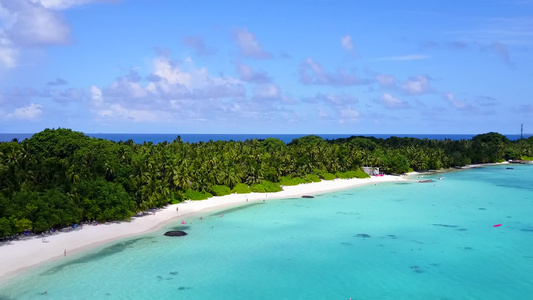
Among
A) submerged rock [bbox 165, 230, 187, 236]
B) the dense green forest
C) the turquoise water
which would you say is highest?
the dense green forest

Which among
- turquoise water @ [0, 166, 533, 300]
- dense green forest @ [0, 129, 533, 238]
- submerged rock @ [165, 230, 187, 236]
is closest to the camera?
turquoise water @ [0, 166, 533, 300]

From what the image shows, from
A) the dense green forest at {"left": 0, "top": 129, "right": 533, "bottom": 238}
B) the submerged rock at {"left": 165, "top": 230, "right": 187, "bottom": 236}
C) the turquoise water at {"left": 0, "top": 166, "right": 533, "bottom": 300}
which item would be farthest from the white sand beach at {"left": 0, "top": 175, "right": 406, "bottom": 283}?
the submerged rock at {"left": 165, "top": 230, "right": 187, "bottom": 236}

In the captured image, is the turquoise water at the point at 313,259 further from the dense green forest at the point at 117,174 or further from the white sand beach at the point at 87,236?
the dense green forest at the point at 117,174

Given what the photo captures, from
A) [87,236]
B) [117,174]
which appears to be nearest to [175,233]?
[87,236]

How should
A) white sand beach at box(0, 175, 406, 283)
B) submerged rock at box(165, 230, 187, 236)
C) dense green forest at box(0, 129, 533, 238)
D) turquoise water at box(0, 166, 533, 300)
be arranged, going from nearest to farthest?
turquoise water at box(0, 166, 533, 300), white sand beach at box(0, 175, 406, 283), dense green forest at box(0, 129, 533, 238), submerged rock at box(165, 230, 187, 236)

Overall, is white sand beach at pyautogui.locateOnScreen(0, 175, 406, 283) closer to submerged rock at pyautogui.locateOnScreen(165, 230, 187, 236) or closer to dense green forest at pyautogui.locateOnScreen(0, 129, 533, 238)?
dense green forest at pyautogui.locateOnScreen(0, 129, 533, 238)

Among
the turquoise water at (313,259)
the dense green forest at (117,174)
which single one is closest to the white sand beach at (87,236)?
the dense green forest at (117,174)

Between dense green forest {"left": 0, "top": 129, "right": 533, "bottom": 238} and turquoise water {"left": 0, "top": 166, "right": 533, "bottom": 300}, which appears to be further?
dense green forest {"left": 0, "top": 129, "right": 533, "bottom": 238}
